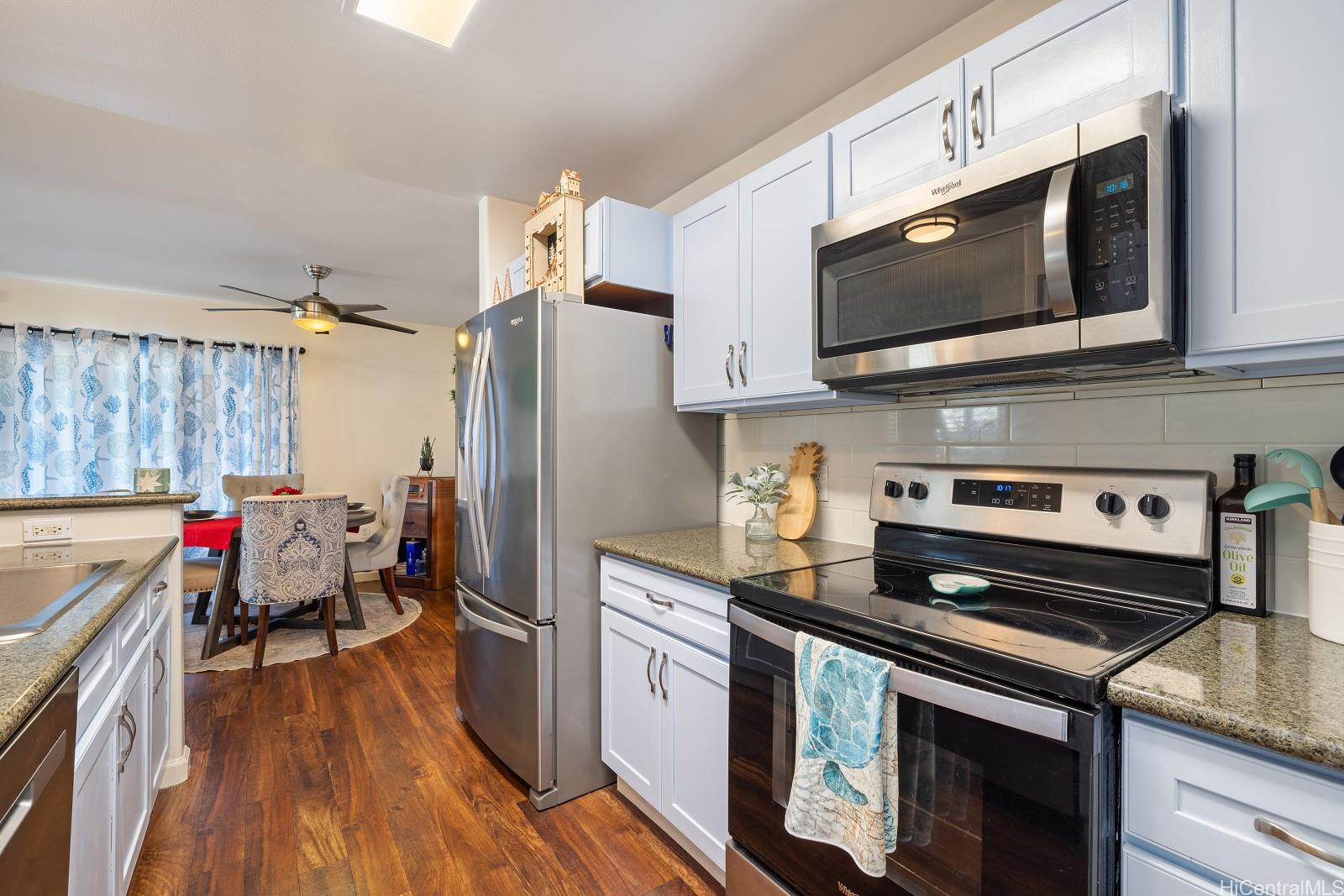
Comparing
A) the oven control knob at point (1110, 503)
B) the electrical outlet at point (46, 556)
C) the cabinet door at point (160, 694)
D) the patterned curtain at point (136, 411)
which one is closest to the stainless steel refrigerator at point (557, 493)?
the cabinet door at point (160, 694)

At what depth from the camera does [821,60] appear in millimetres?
1911

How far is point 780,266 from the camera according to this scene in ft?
5.89

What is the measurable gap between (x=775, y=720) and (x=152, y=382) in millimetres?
5633

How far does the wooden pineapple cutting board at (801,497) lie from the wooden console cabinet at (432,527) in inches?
153

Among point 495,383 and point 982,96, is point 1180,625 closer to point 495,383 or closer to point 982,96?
point 982,96

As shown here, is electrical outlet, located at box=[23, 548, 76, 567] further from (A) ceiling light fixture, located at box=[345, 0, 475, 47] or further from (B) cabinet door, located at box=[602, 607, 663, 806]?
(A) ceiling light fixture, located at box=[345, 0, 475, 47]

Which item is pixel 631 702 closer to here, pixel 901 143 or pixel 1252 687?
pixel 1252 687

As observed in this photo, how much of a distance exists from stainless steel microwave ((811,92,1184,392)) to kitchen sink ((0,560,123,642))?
173 cm

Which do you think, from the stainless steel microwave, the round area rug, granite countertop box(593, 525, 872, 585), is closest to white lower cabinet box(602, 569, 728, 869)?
granite countertop box(593, 525, 872, 585)

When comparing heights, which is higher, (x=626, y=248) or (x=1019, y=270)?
(x=626, y=248)

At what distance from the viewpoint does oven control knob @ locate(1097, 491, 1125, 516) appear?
4.13ft

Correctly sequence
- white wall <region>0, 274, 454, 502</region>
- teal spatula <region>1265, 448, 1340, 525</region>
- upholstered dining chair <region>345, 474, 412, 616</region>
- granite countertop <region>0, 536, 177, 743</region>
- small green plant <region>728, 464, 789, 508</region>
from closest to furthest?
granite countertop <region>0, 536, 177, 743</region> < teal spatula <region>1265, 448, 1340, 525</region> < small green plant <region>728, 464, 789, 508</region> < upholstered dining chair <region>345, 474, 412, 616</region> < white wall <region>0, 274, 454, 502</region>

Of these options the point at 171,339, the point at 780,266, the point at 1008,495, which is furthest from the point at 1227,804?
the point at 171,339

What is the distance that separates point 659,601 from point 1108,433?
3.95ft
